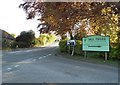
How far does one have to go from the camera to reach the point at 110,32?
2791cm

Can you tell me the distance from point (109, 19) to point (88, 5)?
7.62ft

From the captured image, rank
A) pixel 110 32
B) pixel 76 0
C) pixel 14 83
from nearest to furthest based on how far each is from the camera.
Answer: pixel 14 83
pixel 76 0
pixel 110 32

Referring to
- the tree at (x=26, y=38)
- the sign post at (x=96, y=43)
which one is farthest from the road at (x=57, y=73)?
the tree at (x=26, y=38)

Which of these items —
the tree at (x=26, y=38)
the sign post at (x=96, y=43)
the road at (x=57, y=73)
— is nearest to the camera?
the road at (x=57, y=73)

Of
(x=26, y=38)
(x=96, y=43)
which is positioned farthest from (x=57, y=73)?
(x=26, y=38)

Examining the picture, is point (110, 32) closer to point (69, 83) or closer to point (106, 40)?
point (106, 40)

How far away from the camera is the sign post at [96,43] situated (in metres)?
22.3

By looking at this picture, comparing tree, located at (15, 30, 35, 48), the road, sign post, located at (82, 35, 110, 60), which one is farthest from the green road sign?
tree, located at (15, 30, 35, 48)

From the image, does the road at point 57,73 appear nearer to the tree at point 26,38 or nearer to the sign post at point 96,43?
the sign post at point 96,43

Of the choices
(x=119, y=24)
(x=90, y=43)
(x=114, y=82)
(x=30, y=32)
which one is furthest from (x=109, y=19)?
(x=30, y=32)

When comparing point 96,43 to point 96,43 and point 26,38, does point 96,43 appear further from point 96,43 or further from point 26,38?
point 26,38

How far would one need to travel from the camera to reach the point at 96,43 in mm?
23594

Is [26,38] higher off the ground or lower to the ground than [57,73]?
higher

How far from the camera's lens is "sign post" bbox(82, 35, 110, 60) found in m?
22.3
